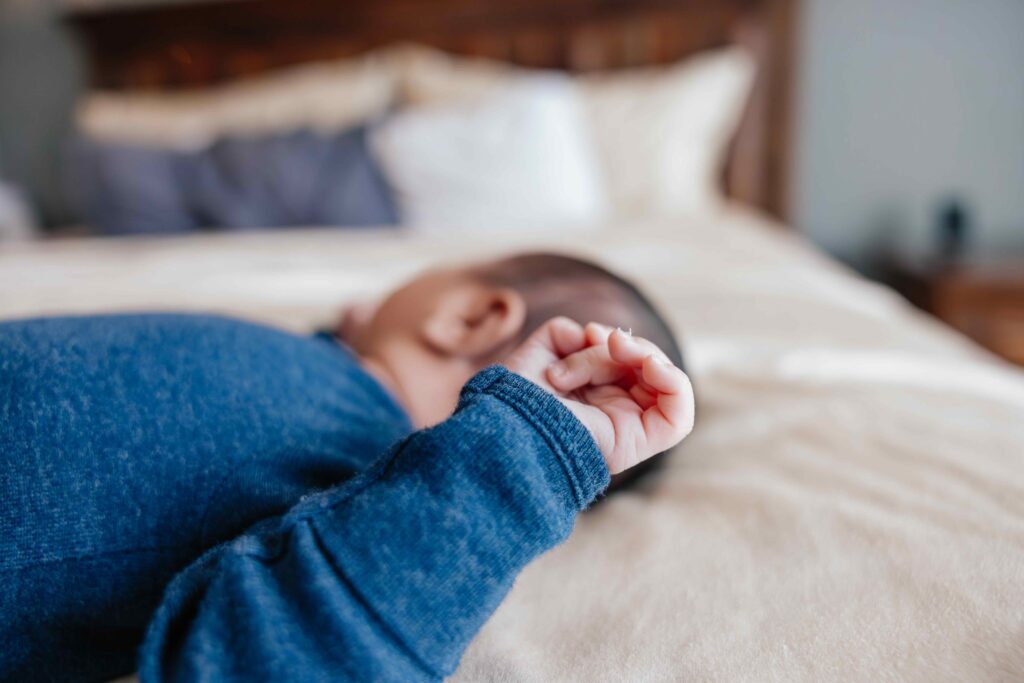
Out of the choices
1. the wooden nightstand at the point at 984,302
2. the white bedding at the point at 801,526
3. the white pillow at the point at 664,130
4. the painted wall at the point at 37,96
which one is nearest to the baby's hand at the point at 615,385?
the white bedding at the point at 801,526

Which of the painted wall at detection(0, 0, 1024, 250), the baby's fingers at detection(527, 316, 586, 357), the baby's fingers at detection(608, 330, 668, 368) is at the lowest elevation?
the painted wall at detection(0, 0, 1024, 250)

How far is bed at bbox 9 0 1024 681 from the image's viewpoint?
42cm

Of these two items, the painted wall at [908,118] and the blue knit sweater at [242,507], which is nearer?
the blue knit sweater at [242,507]

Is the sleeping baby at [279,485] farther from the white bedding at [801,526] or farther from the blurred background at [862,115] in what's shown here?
the blurred background at [862,115]

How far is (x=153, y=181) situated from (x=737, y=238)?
130 centimetres

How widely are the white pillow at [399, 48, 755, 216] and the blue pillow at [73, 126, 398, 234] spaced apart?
372 mm

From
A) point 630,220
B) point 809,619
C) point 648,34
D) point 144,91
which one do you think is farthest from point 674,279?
point 144,91

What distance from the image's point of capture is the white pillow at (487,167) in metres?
1.73

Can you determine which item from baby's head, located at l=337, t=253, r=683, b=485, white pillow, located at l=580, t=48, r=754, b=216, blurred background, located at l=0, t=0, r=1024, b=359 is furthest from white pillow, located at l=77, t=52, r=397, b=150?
baby's head, located at l=337, t=253, r=683, b=485

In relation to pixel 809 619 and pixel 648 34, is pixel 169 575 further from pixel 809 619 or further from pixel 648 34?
pixel 648 34

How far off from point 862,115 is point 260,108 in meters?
1.72

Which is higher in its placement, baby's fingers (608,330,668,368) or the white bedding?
baby's fingers (608,330,668,368)

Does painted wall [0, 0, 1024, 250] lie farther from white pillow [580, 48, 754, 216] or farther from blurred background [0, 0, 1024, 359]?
white pillow [580, 48, 754, 216]

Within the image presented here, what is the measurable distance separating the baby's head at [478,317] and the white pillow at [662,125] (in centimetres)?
121
